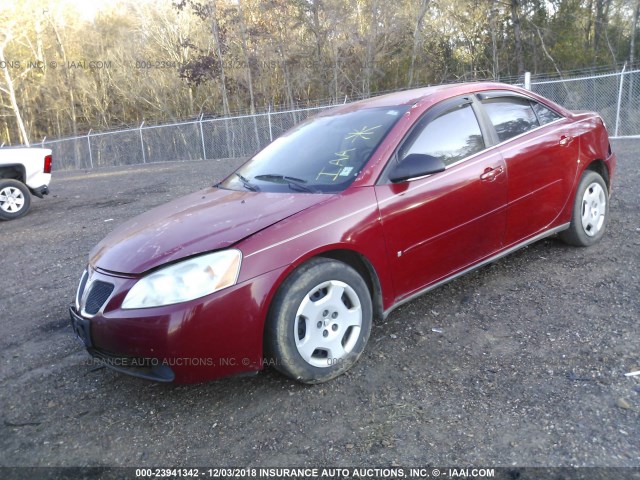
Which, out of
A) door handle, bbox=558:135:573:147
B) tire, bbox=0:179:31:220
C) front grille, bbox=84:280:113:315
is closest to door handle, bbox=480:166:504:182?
door handle, bbox=558:135:573:147

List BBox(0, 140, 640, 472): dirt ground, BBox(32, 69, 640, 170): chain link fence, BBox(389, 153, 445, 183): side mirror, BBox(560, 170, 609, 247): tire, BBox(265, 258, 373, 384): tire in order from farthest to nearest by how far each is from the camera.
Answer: BBox(32, 69, 640, 170): chain link fence → BBox(560, 170, 609, 247): tire → BBox(389, 153, 445, 183): side mirror → BBox(265, 258, 373, 384): tire → BBox(0, 140, 640, 472): dirt ground

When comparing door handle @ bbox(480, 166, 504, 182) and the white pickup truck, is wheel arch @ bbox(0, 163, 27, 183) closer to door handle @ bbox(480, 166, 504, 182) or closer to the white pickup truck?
the white pickup truck

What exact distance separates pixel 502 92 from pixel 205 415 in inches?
126

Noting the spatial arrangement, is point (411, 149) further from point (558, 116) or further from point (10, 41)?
point (10, 41)

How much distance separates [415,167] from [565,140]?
5.96ft

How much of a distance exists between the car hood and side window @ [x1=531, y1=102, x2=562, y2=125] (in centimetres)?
226

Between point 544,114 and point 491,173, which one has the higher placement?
point 544,114

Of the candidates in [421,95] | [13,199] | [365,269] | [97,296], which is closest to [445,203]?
[365,269]

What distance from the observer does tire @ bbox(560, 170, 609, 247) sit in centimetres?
442

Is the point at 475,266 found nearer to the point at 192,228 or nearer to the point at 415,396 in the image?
the point at 415,396

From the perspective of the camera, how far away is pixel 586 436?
7.58 feet

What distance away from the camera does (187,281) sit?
2594mm

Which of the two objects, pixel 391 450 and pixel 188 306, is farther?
pixel 188 306

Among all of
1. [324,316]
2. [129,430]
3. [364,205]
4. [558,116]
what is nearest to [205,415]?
[129,430]
